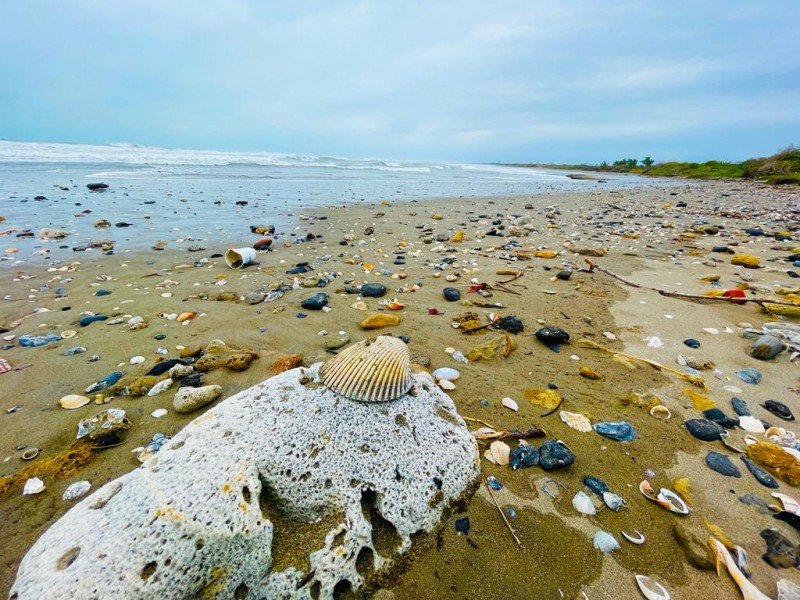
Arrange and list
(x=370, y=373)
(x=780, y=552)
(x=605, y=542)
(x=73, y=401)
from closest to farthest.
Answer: (x=780, y=552), (x=605, y=542), (x=370, y=373), (x=73, y=401)

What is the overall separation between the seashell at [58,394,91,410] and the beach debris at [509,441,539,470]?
131 inches

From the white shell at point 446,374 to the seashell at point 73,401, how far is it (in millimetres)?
2881

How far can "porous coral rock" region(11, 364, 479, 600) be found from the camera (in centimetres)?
143

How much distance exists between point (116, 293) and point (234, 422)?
14.9 feet

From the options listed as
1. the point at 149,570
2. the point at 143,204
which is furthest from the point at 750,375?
the point at 143,204

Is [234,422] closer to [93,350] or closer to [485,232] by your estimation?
[93,350]

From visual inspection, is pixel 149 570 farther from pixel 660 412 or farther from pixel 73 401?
pixel 660 412

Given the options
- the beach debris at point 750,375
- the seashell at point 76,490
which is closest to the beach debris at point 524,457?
the beach debris at point 750,375

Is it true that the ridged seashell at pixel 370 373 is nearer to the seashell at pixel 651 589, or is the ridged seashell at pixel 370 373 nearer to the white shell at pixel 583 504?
the white shell at pixel 583 504

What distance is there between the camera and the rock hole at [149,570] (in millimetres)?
1396

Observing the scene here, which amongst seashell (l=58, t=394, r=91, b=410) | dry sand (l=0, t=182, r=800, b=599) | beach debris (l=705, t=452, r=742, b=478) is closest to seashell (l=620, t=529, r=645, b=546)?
dry sand (l=0, t=182, r=800, b=599)

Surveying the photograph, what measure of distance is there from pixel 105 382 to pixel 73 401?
0.89 ft

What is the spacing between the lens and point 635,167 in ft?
189

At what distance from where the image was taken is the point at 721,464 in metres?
2.26
